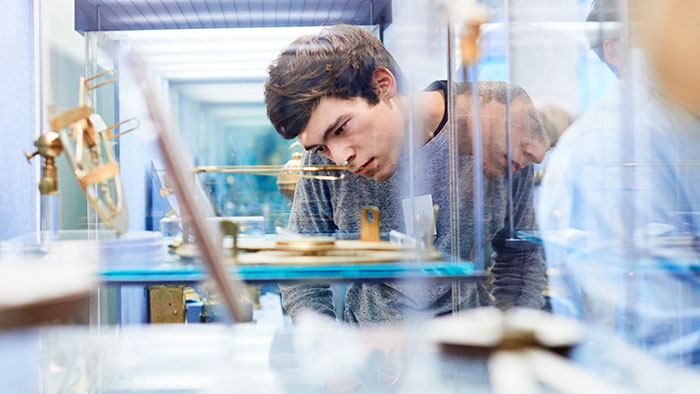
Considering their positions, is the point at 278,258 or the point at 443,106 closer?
the point at 278,258

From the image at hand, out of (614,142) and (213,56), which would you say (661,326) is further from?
(213,56)

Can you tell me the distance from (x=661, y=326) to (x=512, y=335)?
34cm

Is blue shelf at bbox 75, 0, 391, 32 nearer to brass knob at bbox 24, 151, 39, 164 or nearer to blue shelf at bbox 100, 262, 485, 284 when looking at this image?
brass knob at bbox 24, 151, 39, 164

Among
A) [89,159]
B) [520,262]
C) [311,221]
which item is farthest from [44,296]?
[520,262]

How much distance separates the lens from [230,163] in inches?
33.6

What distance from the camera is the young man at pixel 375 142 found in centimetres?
76

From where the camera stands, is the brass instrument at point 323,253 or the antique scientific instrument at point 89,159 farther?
the antique scientific instrument at point 89,159

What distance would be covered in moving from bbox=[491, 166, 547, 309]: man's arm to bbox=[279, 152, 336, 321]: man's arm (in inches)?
10.5

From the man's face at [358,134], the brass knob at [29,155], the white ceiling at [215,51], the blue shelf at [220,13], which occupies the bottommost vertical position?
the brass knob at [29,155]

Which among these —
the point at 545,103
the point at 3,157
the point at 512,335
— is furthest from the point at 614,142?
the point at 3,157

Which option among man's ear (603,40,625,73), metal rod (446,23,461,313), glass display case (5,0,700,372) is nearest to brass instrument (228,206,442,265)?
glass display case (5,0,700,372)

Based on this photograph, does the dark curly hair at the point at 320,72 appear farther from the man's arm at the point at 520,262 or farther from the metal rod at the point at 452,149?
the man's arm at the point at 520,262

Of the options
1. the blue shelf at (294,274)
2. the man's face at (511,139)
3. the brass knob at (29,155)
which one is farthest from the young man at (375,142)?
the brass knob at (29,155)

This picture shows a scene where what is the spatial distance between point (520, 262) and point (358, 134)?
334mm
